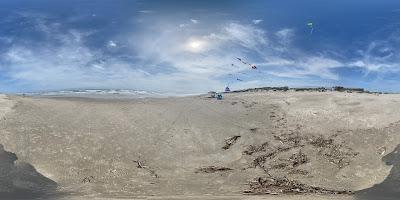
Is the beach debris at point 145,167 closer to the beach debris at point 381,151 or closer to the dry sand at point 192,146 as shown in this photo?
the dry sand at point 192,146

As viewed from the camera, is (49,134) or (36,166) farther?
(49,134)

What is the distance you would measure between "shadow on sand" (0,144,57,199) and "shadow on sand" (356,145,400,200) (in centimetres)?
1572

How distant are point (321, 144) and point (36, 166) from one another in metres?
17.0

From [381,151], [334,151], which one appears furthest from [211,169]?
[381,151]

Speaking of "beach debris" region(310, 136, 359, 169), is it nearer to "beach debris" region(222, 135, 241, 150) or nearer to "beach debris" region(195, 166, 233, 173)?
"beach debris" region(222, 135, 241, 150)

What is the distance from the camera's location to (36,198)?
30.0 m

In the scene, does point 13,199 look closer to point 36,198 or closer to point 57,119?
point 36,198

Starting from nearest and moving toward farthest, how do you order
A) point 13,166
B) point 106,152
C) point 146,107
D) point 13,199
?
point 13,199 < point 13,166 < point 106,152 < point 146,107

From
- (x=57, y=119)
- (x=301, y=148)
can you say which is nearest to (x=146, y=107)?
(x=57, y=119)

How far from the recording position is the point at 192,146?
3906 cm

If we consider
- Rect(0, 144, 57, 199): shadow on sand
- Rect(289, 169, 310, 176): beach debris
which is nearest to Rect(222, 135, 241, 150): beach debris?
Rect(289, 169, 310, 176): beach debris

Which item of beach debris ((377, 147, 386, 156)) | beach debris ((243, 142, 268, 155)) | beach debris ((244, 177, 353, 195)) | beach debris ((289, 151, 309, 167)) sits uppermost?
beach debris ((377, 147, 386, 156))

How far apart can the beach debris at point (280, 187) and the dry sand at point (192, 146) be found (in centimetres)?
16

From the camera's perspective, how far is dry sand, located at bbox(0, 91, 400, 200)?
33.1 meters
